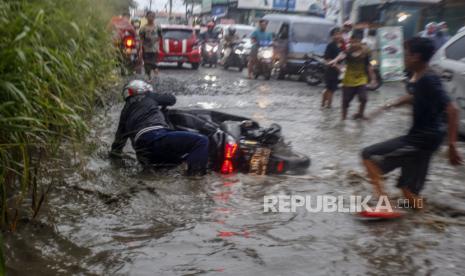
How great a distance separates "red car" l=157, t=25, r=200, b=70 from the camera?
19062mm

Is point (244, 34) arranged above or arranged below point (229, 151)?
above

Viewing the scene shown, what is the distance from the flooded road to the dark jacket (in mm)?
391

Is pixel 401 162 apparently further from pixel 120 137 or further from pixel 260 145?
pixel 120 137

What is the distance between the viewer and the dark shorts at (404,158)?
4.35 meters

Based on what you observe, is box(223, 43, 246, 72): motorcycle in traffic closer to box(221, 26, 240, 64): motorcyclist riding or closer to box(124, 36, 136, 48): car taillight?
box(221, 26, 240, 64): motorcyclist riding

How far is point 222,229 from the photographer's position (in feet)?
13.4

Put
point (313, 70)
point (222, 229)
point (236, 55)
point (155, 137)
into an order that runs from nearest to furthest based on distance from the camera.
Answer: point (222, 229) < point (155, 137) < point (313, 70) < point (236, 55)

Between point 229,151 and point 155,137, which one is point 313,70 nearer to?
point 229,151

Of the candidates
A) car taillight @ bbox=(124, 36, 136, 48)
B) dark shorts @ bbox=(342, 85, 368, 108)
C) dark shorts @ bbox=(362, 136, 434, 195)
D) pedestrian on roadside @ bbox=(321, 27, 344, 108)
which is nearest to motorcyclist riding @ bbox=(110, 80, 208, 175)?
dark shorts @ bbox=(362, 136, 434, 195)

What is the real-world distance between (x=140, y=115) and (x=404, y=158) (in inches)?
108

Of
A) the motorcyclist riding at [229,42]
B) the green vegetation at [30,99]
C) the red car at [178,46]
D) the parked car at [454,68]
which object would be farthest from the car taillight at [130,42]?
the motorcyclist riding at [229,42]

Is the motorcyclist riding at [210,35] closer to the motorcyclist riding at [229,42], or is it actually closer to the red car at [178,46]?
the motorcyclist riding at [229,42]

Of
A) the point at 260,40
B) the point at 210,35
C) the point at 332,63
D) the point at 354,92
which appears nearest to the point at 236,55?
the point at 260,40

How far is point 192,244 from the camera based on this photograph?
12.3 ft
